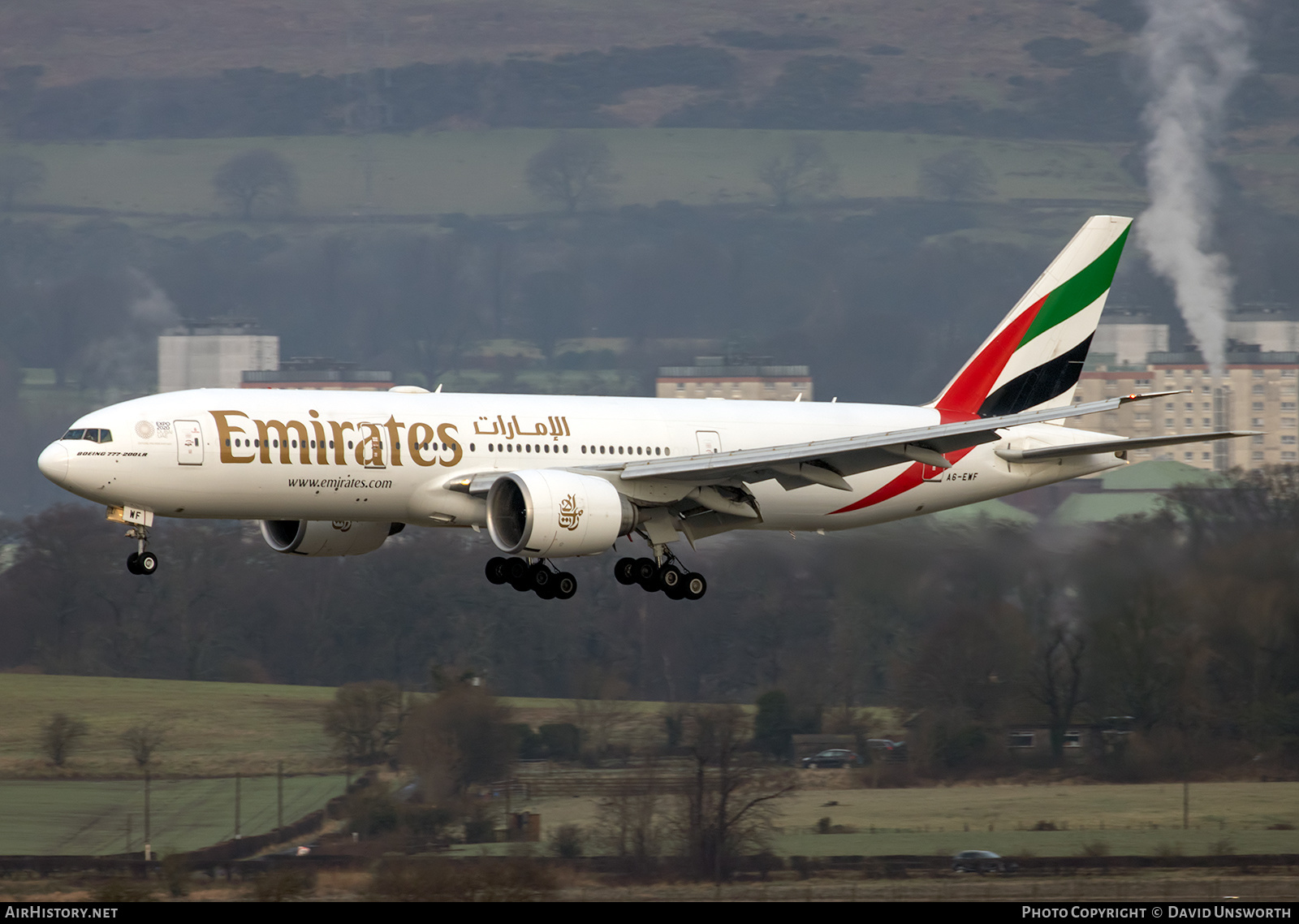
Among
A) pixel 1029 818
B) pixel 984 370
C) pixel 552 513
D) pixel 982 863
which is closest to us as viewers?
pixel 552 513

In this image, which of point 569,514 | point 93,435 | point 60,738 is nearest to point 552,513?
point 569,514

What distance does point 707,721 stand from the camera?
76688 millimetres

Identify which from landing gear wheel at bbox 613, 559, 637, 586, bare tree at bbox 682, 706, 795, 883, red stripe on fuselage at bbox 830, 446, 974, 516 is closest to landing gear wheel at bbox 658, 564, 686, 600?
landing gear wheel at bbox 613, 559, 637, 586

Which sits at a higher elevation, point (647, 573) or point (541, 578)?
point (647, 573)

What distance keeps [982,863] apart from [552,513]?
30.7 metres

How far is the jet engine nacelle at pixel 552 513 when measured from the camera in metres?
42.2

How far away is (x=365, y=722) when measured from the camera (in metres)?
79.0

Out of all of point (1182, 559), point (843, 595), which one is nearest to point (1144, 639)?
point (1182, 559)

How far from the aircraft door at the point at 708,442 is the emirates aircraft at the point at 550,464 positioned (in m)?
0.04

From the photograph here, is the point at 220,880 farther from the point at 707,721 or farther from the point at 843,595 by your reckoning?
the point at 843,595

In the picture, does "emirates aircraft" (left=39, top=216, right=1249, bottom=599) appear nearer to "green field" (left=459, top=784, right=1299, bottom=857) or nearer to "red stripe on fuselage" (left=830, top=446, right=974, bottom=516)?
"red stripe on fuselage" (left=830, top=446, right=974, bottom=516)

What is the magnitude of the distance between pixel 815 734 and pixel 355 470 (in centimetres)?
4253

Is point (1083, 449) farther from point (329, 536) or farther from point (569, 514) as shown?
point (329, 536)

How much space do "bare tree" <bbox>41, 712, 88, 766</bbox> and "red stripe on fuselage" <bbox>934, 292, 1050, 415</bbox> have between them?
4628 cm
